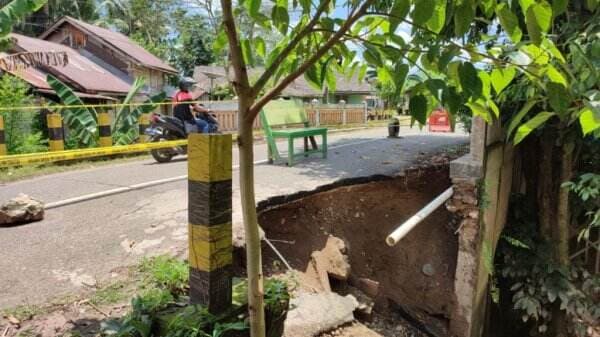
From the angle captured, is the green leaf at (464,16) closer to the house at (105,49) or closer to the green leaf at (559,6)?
the green leaf at (559,6)

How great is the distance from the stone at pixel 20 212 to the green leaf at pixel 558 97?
456 cm

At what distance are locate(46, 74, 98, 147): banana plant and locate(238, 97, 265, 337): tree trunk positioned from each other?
8.94 m

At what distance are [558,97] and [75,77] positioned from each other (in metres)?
16.3

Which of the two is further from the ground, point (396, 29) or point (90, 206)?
point (396, 29)

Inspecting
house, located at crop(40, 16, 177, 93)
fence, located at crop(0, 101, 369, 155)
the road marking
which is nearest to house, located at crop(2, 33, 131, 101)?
house, located at crop(40, 16, 177, 93)

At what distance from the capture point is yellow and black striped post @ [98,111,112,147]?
9.45m

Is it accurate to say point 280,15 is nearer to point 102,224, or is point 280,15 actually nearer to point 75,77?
point 102,224

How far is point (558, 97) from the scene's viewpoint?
1165mm

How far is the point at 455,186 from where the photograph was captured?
4.42 m

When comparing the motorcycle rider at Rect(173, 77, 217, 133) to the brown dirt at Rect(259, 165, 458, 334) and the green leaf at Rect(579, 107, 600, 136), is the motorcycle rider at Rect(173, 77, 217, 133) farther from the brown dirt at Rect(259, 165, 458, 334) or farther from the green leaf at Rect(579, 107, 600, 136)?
the green leaf at Rect(579, 107, 600, 136)

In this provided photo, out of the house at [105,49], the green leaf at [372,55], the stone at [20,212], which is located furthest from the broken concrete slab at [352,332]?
the house at [105,49]

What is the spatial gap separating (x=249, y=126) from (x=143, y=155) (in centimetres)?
869

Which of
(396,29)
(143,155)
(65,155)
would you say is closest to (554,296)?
(396,29)

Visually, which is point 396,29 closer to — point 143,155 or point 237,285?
point 237,285
